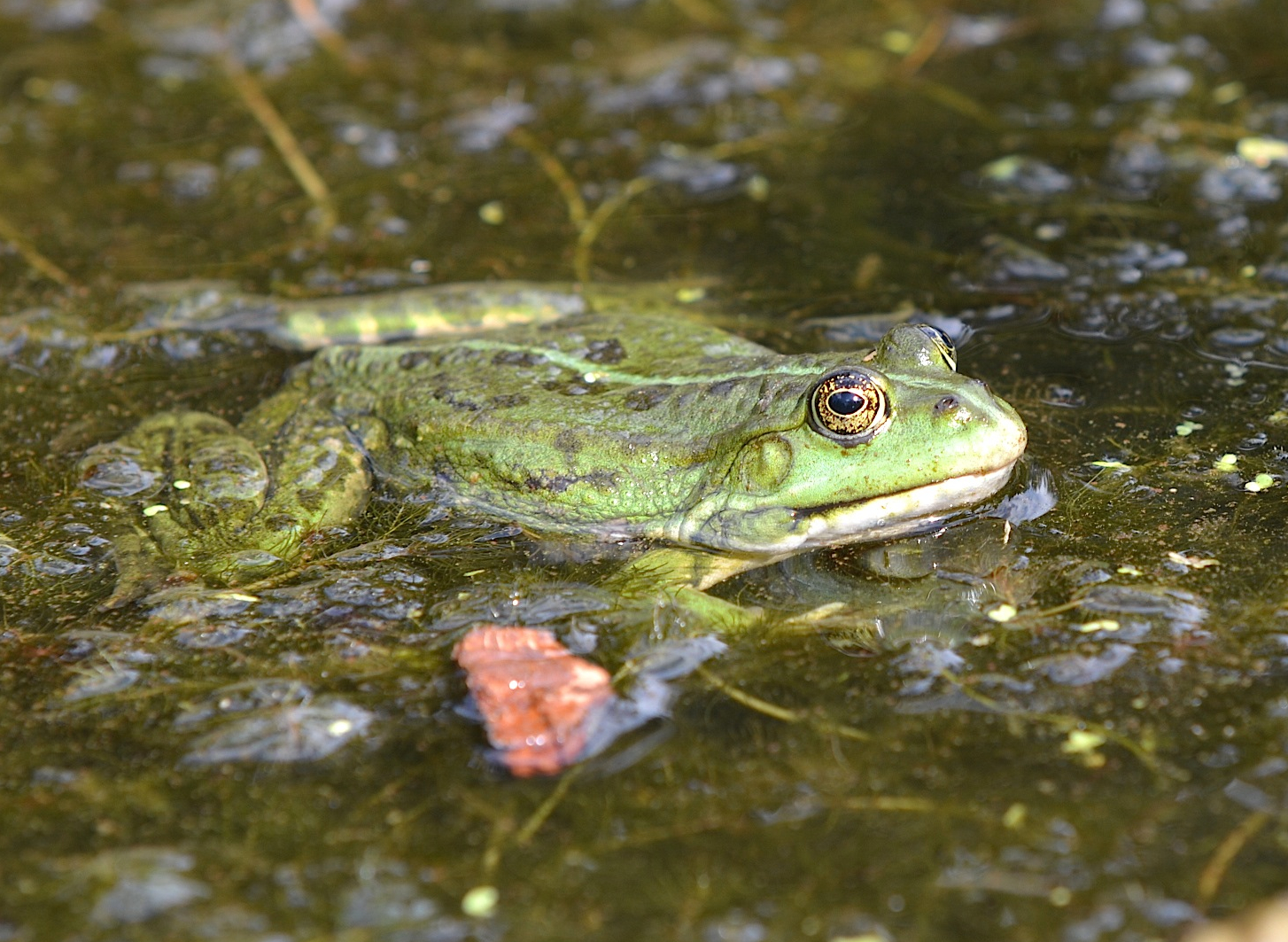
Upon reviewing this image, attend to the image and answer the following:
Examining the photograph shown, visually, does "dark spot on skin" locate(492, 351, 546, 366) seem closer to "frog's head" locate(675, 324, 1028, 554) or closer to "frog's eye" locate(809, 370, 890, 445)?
"frog's head" locate(675, 324, 1028, 554)

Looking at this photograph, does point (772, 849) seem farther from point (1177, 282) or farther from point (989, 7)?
point (989, 7)

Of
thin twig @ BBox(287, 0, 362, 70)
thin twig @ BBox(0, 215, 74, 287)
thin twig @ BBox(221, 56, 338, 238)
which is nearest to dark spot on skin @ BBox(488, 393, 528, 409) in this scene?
thin twig @ BBox(221, 56, 338, 238)

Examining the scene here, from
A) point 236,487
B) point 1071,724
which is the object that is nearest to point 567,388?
point 236,487

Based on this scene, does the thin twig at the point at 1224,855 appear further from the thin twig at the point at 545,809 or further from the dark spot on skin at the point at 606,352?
the dark spot on skin at the point at 606,352

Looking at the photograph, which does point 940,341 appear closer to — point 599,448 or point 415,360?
point 599,448

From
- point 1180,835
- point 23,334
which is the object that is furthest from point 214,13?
point 1180,835

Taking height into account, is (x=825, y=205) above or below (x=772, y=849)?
above
